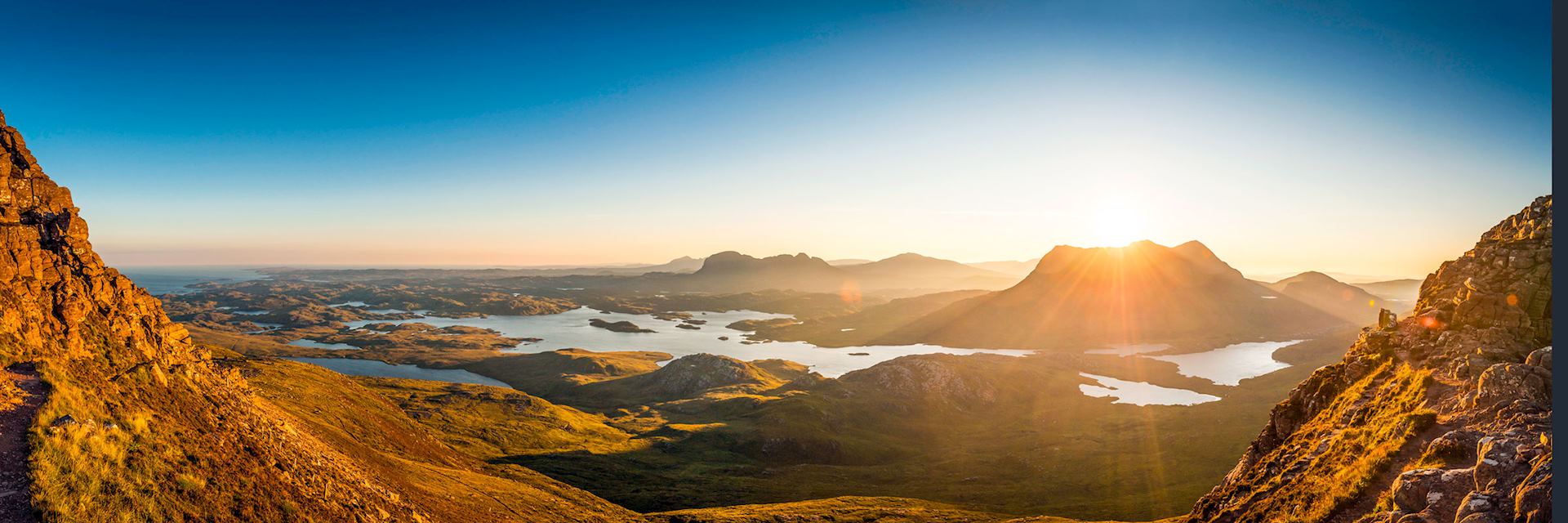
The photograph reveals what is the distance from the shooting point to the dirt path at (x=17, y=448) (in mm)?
20391

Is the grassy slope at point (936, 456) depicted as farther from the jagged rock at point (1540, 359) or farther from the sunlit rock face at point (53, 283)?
the jagged rock at point (1540, 359)

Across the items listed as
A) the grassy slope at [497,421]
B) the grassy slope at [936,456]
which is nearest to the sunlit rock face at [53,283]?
the grassy slope at [936,456]

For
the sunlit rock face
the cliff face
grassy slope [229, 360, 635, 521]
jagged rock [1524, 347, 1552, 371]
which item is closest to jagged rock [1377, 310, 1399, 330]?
the cliff face

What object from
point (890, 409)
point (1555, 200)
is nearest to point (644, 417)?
point (890, 409)

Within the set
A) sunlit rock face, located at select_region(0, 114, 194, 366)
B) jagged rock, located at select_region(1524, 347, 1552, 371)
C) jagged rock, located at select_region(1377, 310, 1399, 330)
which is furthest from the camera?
jagged rock, located at select_region(1377, 310, 1399, 330)

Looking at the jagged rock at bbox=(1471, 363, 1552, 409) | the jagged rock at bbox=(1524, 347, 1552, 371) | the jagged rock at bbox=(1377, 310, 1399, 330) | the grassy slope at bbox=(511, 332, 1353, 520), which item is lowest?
the grassy slope at bbox=(511, 332, 1353, 520)

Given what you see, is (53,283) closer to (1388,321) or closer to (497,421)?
(1388,321)

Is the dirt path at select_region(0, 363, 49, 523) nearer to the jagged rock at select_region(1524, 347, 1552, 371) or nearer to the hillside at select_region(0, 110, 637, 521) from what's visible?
the hillside at select_region(0, 110, 637, 521)

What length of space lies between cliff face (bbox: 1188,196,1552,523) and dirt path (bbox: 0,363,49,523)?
1927 inches

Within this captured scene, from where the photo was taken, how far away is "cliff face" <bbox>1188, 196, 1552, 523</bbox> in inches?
881

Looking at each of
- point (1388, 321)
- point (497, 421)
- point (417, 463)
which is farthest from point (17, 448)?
point (497, 421)

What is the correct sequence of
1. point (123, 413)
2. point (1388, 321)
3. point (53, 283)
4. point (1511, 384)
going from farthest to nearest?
point (1388, 321)
point (53, 283)
point (123, 413)
point (1511, 384)

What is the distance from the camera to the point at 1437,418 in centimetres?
2867

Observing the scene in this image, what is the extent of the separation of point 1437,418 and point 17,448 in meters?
60.2
